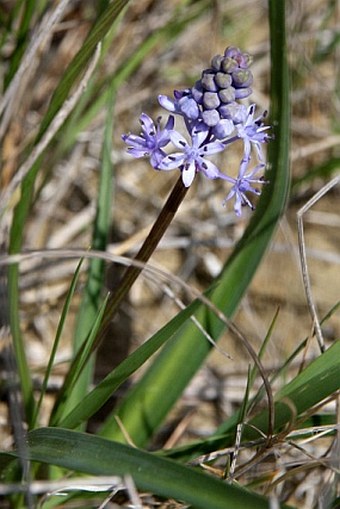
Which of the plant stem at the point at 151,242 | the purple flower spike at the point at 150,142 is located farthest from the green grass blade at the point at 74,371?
the purple flower spike at the point at 150,142

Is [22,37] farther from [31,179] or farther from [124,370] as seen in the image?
[124,370]

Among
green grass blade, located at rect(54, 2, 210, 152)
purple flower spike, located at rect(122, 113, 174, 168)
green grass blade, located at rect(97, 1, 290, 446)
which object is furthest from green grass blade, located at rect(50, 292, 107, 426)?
green grass blade, located at rect(54, 2, 210, 152)

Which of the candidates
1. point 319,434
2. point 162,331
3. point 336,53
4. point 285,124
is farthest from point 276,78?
point 336,53

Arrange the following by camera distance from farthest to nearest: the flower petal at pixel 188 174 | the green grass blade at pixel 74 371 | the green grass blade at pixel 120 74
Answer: the green grass blade at pixel 120 74 → the green grass blade at pixel 74 371 → the flower petal at pixel 188 174

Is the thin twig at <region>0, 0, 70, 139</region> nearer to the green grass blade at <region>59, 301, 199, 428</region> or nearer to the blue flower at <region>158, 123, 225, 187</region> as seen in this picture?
the blue flower at <region>158, 123, 225, 187</region>

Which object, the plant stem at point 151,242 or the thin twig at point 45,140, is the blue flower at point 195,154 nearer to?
the plant stem at point 151,242

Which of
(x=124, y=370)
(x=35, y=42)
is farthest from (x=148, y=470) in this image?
(x=35, y=42)
